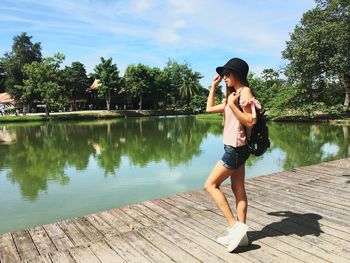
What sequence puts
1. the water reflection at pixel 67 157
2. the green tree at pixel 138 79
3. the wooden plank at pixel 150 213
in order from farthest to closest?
the green tree at pixel 138 79, the water reflection at pixel 67 157, the wooden plank at pixel 150 213

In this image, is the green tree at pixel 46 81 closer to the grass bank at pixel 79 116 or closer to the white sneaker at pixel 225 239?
the grass bank at pixel 79 116

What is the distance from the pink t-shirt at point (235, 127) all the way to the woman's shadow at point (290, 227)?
0.95 meters

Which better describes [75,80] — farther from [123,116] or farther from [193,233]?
[193,233]

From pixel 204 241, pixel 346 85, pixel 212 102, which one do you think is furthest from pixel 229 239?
pixel 346 85

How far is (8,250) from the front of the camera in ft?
10.9

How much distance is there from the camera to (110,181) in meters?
8.94

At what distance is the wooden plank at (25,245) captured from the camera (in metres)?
3.22

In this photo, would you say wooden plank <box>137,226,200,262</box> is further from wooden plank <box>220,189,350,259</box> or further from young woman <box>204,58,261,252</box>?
wooden plank <box>220,189,350,259</box>

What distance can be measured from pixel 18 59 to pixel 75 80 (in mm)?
9030

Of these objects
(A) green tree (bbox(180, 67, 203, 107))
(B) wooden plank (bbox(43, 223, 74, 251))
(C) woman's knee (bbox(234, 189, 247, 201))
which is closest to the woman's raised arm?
(C) woman's knee (bbox(234, 189, 247, 201))

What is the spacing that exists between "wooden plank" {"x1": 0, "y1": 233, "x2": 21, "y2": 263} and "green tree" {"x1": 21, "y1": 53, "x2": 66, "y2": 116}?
39.1 meters

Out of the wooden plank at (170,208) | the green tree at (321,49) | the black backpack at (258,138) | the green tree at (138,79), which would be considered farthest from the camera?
the green tree at (138,79)

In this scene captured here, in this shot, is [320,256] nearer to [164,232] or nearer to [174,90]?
[164,232]

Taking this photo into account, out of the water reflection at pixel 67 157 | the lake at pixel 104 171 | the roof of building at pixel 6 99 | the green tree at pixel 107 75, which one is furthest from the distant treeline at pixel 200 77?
the water reflection at pixel 67 157
